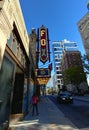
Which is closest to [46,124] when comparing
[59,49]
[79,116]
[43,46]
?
[79,116]

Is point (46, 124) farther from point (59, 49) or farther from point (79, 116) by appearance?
point (59, 49)

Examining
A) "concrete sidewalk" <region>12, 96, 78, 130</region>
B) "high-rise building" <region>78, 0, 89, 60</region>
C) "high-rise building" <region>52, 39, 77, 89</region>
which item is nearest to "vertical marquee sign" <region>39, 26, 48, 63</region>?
"concrete sidewalk" <region>12, 96, 78, 130</region>

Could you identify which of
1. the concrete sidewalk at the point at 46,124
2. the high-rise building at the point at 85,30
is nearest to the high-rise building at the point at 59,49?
the high-rise building at the point at 85,30

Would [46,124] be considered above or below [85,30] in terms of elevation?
below

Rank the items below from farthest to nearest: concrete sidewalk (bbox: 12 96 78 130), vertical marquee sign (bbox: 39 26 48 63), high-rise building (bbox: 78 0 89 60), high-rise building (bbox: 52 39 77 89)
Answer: high-rise building (bbox: 52 39 77 89), high-rise building (bbox: 78 0 89 60), vertical marquee sign (bbox: 39 26 48 63), concrete sidewalk (bbox: 12 96 78 130)

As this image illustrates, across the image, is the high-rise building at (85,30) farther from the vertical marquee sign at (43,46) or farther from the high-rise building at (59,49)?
the high-rise building at (59,49)

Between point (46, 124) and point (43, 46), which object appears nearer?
point (46, 124)

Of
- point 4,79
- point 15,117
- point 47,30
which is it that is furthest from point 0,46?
point 47,30

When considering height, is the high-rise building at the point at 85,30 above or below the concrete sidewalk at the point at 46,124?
above

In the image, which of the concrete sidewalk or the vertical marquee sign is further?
the vertical marquee sign

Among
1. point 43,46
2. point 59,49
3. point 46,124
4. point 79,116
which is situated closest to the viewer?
point 46,124

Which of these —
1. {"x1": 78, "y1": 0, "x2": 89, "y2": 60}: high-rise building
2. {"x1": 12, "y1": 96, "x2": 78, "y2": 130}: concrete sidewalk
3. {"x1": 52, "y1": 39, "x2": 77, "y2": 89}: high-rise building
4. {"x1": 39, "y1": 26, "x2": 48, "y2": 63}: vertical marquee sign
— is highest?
{"x1": 52, "y1": 39, "x2": 77, "y2": 89}: high-rise building

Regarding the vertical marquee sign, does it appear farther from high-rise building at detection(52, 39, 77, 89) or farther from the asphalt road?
high-rise building at detection(52, 39, 77, 89)

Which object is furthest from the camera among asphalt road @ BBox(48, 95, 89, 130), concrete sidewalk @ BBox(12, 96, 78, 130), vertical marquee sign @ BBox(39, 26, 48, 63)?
vertical marquee sign @ BBox(39, 26, 48, 63)
